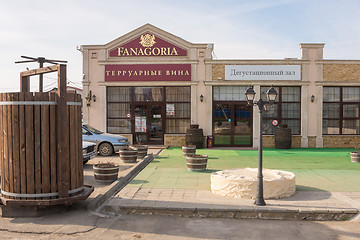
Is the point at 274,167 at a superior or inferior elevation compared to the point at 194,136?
inferior

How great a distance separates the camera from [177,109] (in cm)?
2044

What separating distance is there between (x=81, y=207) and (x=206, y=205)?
2856 mm

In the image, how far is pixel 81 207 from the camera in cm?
799

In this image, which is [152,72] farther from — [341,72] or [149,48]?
[341,72]

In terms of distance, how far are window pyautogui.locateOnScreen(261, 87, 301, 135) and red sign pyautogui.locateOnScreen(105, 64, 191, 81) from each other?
4.75m

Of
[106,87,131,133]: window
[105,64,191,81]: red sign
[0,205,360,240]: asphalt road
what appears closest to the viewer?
[0,205,360,240]: asphalt road

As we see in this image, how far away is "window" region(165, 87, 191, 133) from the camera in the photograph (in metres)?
20.4

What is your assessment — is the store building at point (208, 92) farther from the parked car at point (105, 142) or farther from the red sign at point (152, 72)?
the parked car at point (105, 142)

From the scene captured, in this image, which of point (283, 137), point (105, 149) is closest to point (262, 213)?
point (105, 149)

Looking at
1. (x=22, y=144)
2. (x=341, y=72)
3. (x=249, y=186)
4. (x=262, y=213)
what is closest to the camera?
(x=22, y=144)

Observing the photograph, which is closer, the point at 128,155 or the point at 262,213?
the point at 262,213

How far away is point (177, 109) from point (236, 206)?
508 inches

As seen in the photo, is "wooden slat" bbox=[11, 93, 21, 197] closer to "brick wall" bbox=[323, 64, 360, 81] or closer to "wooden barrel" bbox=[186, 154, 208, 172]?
"wooden barrel" bbox=[186, 154, 208, 172]

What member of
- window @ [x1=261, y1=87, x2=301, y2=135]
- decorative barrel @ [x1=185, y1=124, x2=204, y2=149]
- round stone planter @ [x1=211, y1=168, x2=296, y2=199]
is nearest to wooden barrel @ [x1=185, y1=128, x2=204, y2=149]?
decorative barrel @ [x1=185, y1=124, x2=204, y2=149]
